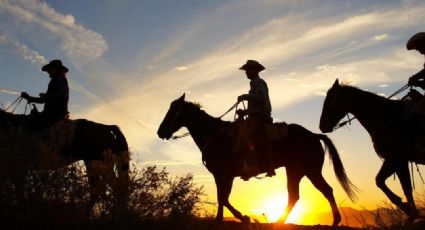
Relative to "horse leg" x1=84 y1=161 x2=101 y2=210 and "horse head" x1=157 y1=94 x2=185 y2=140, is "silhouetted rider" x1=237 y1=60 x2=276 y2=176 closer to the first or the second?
"horse head" x1=157 y1=94 x2=185 y2=140

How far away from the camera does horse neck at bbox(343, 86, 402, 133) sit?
38.0 feet

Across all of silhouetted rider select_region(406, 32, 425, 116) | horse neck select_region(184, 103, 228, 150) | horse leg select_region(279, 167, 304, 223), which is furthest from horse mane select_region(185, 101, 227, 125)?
silhouetted rider select_region(406, 32, 425, 116)

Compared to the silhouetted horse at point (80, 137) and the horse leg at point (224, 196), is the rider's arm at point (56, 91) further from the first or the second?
the horse leg at point (224, 196)

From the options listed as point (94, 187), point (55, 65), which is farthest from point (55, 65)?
point (94, 187)

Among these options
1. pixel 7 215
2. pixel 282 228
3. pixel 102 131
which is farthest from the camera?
pixel 102 131

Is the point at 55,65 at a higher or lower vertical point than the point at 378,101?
higher

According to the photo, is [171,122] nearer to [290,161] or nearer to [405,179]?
[290,161]

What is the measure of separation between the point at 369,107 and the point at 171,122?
4982mm

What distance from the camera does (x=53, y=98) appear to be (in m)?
12.5

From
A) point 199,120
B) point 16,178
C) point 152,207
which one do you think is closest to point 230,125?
point 199,120

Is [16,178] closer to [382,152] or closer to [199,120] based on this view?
[199,120]

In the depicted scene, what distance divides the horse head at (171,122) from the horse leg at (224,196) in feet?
6.44

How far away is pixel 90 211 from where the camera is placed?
8742 millimetres

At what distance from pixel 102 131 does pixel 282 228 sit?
5.39 m
